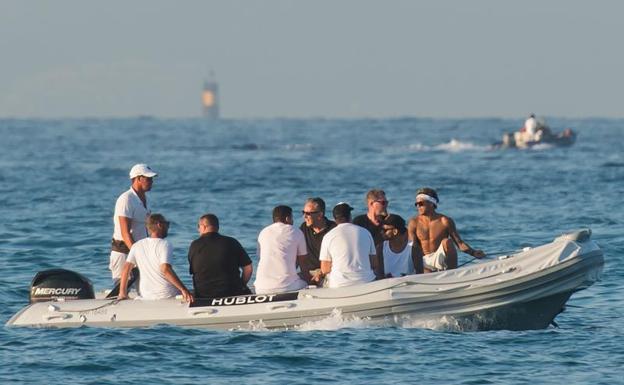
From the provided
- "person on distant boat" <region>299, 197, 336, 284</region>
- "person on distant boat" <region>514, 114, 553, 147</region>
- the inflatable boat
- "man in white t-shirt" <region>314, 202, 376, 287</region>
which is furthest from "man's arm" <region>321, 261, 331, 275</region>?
the inflatable boat

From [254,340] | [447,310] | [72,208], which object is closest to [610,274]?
[447,310]

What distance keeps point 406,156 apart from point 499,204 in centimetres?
2631

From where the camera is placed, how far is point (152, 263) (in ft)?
46.6

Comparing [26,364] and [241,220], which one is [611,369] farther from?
[241,220]

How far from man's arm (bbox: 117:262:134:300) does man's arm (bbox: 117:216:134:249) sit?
1.01 feet

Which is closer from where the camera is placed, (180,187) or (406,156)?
(180,187)

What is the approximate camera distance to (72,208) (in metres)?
31.2

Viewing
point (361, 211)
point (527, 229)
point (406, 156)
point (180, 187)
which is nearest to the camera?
point (527, 229)

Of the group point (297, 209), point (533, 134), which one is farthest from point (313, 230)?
point (533, 134)

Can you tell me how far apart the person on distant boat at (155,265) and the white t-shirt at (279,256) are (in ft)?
2.53

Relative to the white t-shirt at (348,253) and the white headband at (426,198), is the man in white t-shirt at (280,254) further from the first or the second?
the white headband at (426,198)

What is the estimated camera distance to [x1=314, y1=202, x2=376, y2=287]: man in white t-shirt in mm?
→ 14078

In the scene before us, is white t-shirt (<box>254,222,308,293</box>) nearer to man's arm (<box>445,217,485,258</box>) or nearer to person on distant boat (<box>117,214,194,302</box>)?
person on distant boat (<box>117,214,194,302</box>)

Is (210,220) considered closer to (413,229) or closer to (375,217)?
(375,217)
